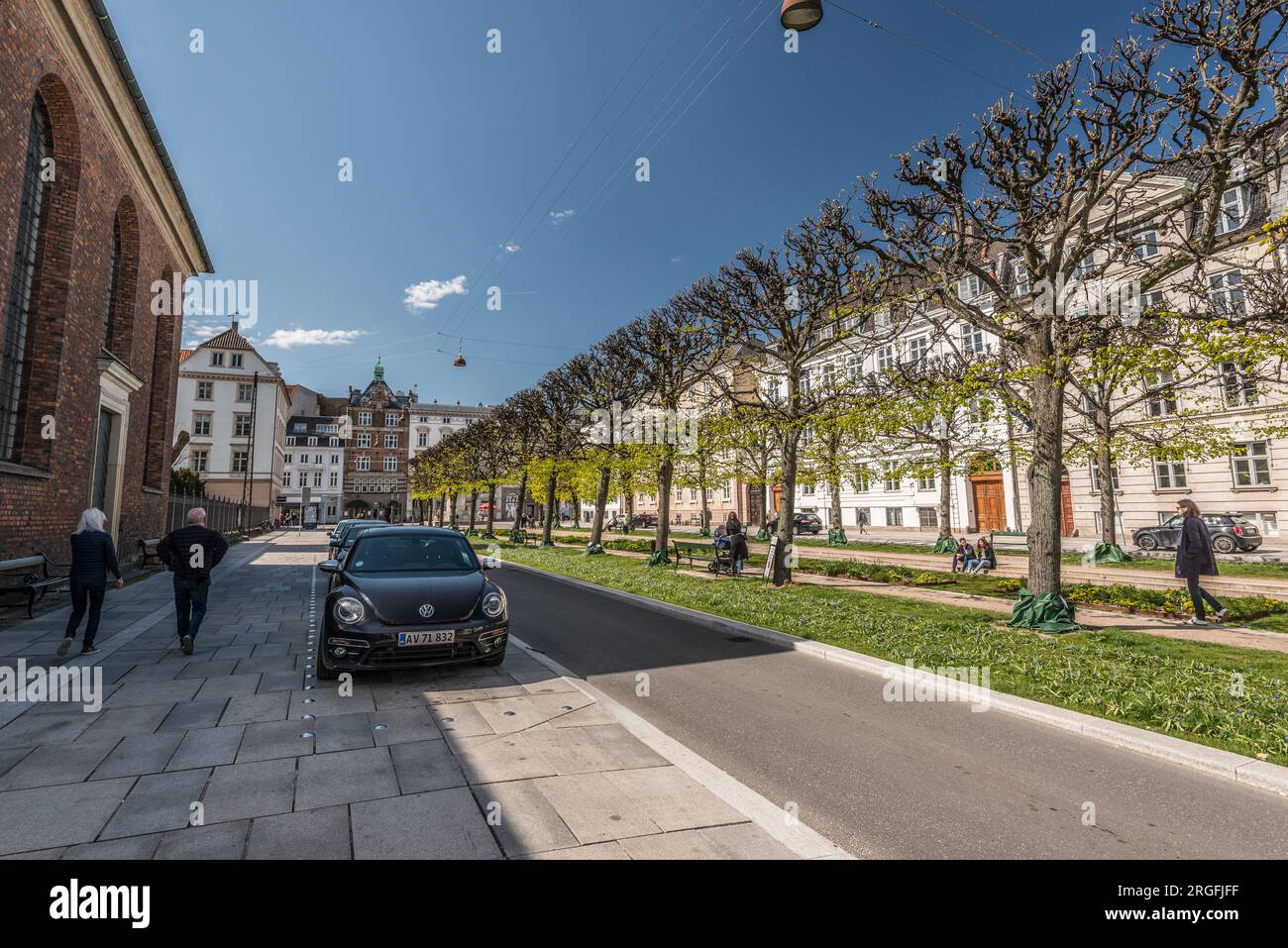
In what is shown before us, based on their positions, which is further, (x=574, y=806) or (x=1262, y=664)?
(x=1262, y=664)

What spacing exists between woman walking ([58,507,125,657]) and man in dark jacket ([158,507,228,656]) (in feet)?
2.01

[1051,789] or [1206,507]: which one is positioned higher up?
[1206,507]

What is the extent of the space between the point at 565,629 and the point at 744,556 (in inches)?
330

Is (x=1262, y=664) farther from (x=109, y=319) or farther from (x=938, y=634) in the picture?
(x=109, y=319)

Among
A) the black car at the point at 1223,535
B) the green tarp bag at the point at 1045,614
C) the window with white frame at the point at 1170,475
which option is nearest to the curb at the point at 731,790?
the green tarp bag at the point at 1045,614

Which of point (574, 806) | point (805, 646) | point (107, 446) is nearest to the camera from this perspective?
point (574, 806)

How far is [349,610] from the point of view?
6.24m

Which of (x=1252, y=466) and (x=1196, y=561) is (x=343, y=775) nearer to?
(x=1196, y=561)

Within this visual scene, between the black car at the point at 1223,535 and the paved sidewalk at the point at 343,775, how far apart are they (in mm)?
24869

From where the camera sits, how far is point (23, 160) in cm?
1152

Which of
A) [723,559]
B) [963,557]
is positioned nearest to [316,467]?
[723,559]

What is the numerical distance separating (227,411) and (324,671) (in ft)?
219

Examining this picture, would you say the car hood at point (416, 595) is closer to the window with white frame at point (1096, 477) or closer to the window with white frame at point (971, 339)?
the window with white frame at point (1096, 477)
